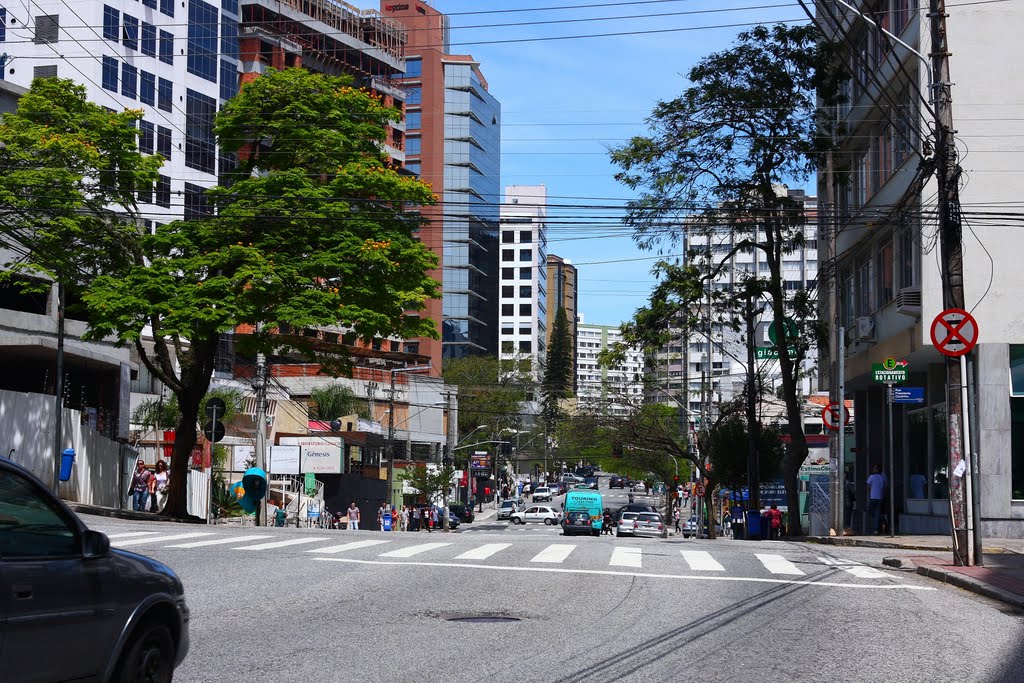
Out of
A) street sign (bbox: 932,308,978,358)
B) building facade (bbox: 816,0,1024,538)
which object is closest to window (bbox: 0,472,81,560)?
street sign (bbox: 932,308,978,358)

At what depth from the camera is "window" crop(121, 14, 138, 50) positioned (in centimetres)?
6594

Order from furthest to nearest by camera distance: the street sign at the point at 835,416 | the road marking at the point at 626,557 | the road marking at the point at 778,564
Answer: the street sign at the point at 835,416, the road marking at the point at 626,557, the road marking at the point at 778,564

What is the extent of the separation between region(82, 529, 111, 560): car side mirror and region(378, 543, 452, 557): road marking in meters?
12.1

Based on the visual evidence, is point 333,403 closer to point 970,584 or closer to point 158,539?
point 158,539

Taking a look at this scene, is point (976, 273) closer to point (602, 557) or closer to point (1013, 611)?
point (602, 557)

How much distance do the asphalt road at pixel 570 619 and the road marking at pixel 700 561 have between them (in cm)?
7

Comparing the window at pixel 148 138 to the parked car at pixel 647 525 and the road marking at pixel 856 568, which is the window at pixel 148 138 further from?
the road marking at pixel 856 568

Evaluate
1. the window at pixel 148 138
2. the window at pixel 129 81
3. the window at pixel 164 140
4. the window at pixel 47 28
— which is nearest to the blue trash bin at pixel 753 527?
the window at pixel 148 138

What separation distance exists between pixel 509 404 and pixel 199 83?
1860 inches

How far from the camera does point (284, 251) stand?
30.9m

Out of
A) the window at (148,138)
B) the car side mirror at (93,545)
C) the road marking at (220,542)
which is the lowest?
the road marking at (220,542)

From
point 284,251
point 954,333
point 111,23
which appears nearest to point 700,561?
point 954,333

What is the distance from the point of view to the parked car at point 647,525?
155 ft

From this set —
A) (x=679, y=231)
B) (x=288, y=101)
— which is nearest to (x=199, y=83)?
(x=288, y=101)
